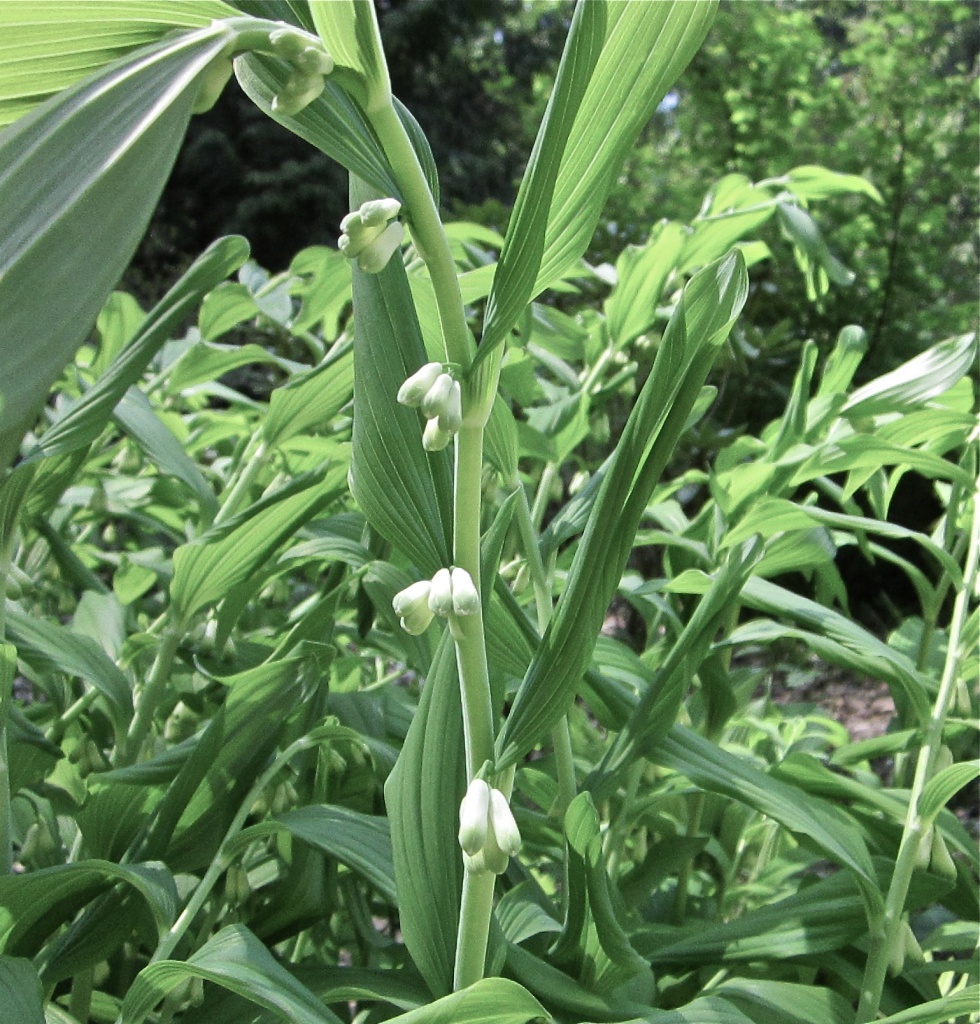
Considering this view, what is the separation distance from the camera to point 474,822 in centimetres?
40

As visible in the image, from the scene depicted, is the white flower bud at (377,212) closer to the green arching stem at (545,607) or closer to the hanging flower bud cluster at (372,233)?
the hanging flower bud cluster at (372,233)

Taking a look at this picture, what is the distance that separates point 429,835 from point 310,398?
1.25 feet

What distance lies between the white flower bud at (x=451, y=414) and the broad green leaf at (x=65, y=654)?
37 cm

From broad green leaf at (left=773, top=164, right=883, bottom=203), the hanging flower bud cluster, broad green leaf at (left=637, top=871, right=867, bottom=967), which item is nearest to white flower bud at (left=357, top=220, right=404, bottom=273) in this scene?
the hanging flower bud cluster

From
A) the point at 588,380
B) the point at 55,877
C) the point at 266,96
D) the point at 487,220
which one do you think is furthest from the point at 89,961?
the point at 487,220

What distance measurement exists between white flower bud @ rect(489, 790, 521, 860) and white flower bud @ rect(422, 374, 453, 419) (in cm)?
15

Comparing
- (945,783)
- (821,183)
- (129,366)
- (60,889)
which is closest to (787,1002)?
(945,783)

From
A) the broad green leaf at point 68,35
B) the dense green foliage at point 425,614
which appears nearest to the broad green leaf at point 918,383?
the dense green foliage at point 425,614

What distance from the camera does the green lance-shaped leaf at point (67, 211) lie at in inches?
9.4

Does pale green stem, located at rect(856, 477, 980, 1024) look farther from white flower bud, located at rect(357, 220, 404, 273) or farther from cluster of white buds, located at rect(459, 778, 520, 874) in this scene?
white flower bud, located at rect(357, 220, 404, 273)

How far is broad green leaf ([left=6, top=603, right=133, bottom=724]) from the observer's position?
25.6 inches

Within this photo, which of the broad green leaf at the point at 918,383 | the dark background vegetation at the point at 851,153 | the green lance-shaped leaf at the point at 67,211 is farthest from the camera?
the dark background vegetation at the point at 851,153

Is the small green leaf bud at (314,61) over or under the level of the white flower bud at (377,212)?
over

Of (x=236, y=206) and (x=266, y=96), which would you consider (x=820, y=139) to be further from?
(x=236, y=206)
